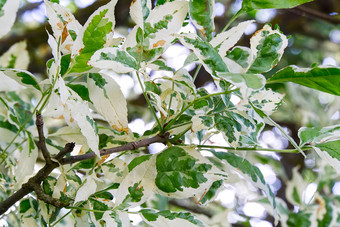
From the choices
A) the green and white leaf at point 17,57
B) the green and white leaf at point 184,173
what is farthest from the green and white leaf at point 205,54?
the green and white leaf at point 17,57

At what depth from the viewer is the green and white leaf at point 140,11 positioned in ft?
1.37

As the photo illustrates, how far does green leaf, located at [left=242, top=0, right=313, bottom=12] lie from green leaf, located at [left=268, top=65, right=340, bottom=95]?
0.06 m

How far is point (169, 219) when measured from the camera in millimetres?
449

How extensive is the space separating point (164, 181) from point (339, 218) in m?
0.55

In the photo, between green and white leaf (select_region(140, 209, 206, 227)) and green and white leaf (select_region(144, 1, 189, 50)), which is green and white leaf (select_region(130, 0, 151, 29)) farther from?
green and white leaf (select_region(140, 209, 206, 227))

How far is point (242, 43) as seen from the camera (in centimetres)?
141

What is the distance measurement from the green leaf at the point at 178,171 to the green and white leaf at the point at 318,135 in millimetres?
97

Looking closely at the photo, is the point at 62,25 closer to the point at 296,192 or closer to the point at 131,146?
the point at 131,146

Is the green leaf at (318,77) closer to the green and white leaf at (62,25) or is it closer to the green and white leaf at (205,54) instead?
the green and white leaf at (205,54)

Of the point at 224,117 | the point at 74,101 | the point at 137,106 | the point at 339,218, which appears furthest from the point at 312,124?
the point at 74,101

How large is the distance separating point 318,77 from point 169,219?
0.19 metres

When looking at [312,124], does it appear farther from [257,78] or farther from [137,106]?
[257,78]

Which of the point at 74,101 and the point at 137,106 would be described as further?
the point at 137,106

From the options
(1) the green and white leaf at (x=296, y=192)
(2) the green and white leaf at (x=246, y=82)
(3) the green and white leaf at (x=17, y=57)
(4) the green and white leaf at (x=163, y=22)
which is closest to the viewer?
(2) the green and white leaf at (x=246, y=82)
